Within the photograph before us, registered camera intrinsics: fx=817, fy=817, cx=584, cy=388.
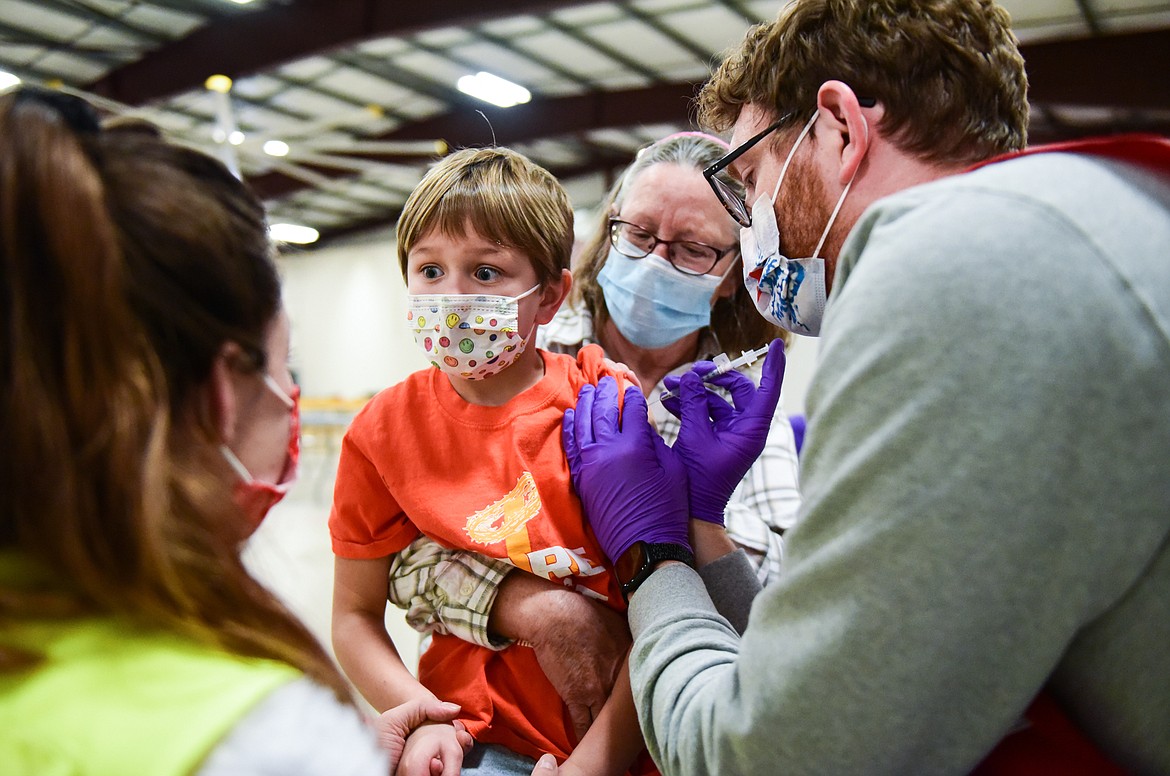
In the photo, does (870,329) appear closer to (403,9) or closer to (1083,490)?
(1083,490)

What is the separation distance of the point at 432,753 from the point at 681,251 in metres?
1.14

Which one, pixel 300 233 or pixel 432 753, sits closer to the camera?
pixel 432 753

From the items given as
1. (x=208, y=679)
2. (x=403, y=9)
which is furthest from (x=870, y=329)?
(x=403, y=9)

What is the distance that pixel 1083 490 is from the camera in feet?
2.34

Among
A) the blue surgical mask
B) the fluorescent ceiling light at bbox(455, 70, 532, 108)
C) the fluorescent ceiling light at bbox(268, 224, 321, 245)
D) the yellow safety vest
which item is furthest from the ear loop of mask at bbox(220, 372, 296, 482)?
the fluorescent ceiling light at bbox(268, 224, 321, 245)

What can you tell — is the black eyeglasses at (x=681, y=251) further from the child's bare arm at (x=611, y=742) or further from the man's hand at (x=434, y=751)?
the man's hand at (x=434, y=751)

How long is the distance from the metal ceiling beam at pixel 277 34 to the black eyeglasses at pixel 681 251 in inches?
208

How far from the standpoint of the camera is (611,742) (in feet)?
4.21

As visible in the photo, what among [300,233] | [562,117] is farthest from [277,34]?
[300,233]

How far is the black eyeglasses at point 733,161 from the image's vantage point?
1278mm

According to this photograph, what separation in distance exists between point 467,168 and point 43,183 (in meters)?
0.87

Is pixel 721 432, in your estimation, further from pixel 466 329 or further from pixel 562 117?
pixel 562 117

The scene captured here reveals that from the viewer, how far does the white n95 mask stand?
129cm

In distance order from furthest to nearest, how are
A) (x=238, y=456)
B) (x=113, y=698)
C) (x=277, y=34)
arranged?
(x=277, y=34) → (x=238, y=456) → (x=113, y=698)
